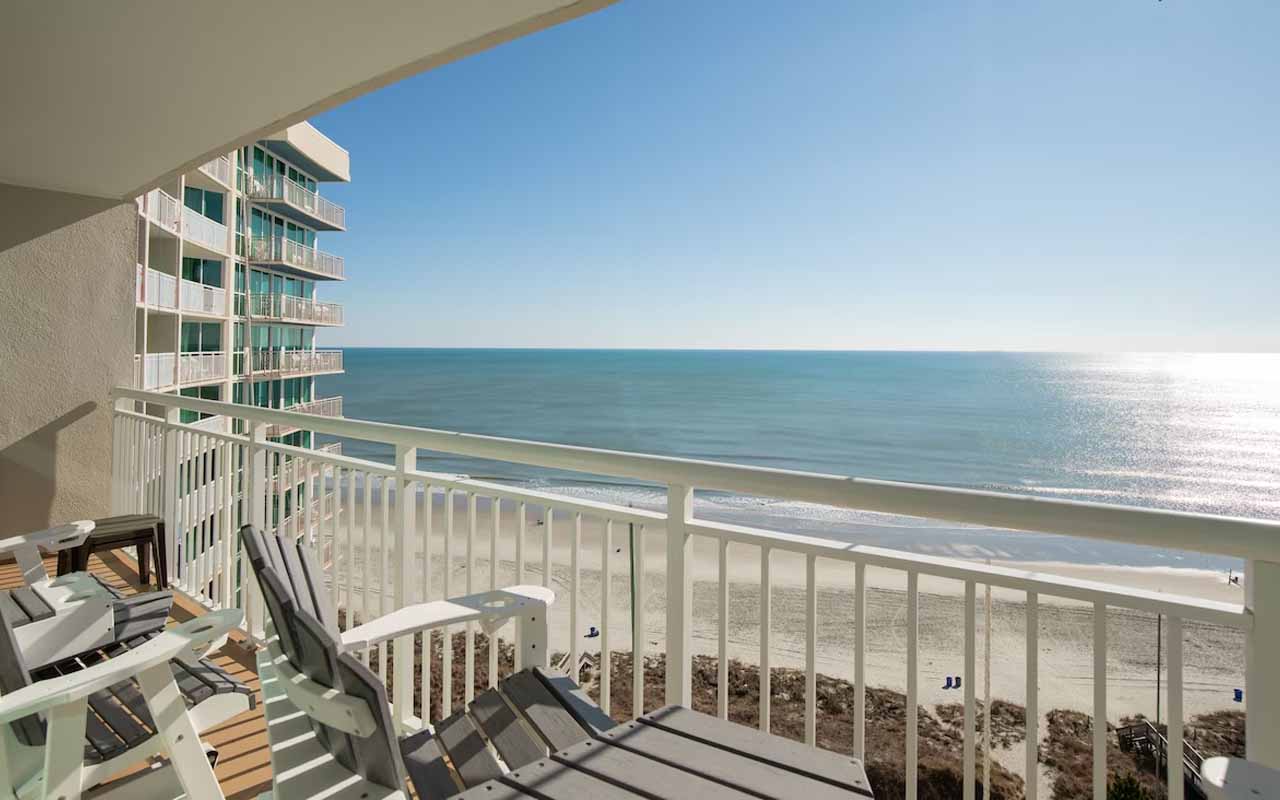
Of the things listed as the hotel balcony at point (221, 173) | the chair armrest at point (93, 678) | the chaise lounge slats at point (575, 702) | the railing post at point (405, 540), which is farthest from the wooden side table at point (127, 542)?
the hotel balcony at point (221, 173)

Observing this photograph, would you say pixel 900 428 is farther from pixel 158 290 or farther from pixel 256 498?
pixel 256 498

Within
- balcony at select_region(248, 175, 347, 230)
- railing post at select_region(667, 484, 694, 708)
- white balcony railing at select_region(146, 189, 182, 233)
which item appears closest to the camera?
railing post at select_region(667, 484, 694, 708)

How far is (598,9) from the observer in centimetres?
208

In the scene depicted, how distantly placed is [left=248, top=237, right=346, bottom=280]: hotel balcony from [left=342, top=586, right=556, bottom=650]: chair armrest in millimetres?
22926

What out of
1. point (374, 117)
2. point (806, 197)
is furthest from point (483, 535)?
point (806, 197)

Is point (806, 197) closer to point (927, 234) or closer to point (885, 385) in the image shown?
point (927, 234)

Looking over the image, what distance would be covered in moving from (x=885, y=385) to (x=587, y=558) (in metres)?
42.8

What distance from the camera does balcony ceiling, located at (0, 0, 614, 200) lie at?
2.17 meters

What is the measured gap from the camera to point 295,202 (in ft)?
73.4

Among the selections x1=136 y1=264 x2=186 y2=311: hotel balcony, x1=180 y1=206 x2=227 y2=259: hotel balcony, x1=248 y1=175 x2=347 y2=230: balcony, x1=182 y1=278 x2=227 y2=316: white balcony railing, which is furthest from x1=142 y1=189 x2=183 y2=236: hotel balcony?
x1=248 y1=175 x2=347 y2=230: balcony

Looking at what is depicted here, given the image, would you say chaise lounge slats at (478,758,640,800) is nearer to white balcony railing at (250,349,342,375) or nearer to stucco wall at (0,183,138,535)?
stucco wall at (0,183,138,535)

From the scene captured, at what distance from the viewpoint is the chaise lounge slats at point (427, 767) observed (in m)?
1.31

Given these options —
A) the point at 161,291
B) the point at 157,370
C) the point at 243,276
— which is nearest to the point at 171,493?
the point at 157,370

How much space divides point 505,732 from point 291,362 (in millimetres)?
26154
